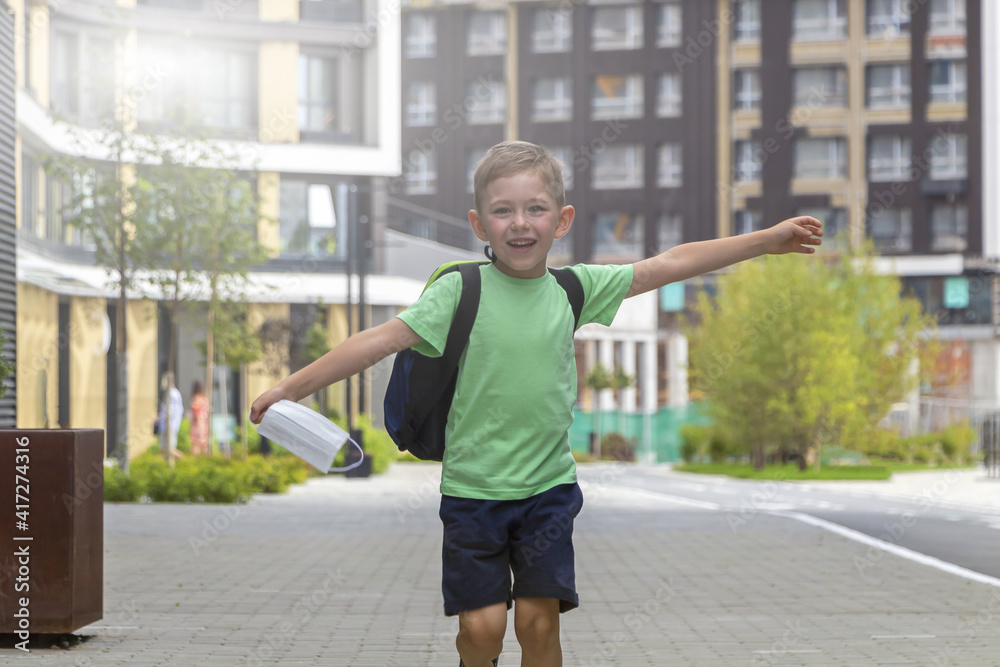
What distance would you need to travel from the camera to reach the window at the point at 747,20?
198 feet

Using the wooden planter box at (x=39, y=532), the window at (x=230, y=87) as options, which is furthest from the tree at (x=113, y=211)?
the window at (x=230, y=87)

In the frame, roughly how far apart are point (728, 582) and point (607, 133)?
54.1 m

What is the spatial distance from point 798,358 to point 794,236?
85.1ft

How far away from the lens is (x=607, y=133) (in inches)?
A: 2453

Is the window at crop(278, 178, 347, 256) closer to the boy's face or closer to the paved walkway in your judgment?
the paved walkway

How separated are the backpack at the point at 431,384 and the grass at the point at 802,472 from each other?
25688 millimetres

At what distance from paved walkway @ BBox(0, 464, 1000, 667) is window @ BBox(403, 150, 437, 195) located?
51747 millimetres

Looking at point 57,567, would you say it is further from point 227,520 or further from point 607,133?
point 607,133

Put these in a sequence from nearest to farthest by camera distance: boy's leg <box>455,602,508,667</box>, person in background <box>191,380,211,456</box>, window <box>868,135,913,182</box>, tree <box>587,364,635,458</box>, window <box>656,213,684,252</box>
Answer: boy's leg <box>455,602,508,667</box> → person in background <box>191,380,211,456</box> → tree <box>587,364,635,458</box> → window <box>868,135,913,182</box> → window <box>656,213,684,252</box>

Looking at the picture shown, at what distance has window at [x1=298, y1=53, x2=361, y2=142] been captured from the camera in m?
37.7

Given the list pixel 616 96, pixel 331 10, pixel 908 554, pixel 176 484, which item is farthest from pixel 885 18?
pixel 908 554

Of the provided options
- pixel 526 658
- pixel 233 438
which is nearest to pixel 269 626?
pixel 526 658

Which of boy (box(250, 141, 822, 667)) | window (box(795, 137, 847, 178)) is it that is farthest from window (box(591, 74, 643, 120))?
boy (box(250, 141, 822, 667))

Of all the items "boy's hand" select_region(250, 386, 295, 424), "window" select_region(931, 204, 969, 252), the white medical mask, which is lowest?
the white medical mask
